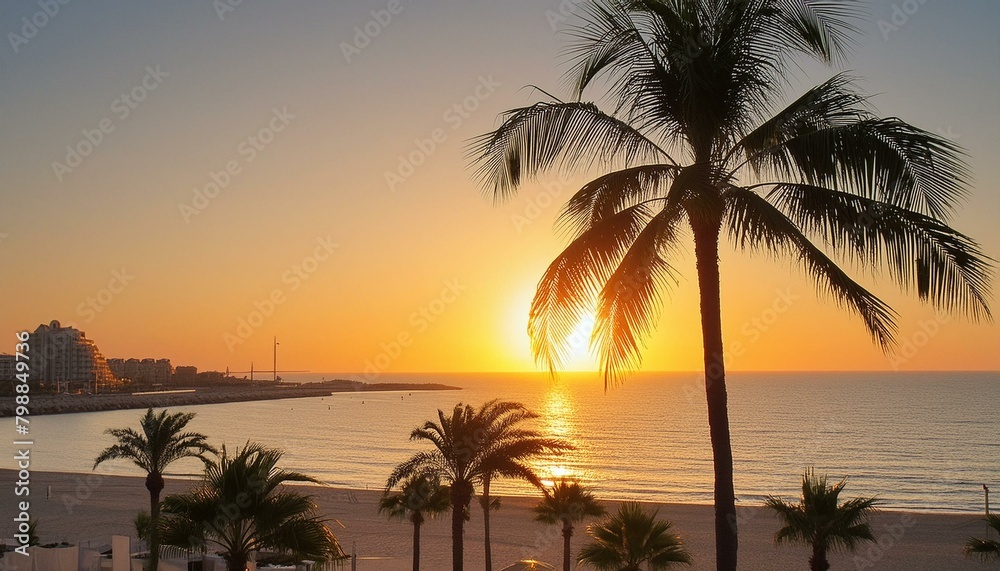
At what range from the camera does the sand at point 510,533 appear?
94.7 ft

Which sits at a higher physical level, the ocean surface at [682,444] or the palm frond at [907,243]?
the palm frond at [907,243]

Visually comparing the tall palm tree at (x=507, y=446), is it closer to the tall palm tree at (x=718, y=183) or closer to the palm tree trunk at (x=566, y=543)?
the palm tree trunk at (x=566, y=543)

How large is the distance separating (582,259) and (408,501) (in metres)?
17.7

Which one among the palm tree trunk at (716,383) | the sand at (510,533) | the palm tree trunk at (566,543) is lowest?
the sand at (510,533)

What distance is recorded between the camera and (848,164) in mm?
6023

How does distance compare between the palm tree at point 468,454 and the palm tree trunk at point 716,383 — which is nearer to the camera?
the palm tree trunk at point 716,383

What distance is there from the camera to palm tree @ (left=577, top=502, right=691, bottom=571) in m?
14.8

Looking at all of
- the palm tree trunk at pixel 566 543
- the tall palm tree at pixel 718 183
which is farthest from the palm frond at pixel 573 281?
the palm tree trunk at pixel 566 543

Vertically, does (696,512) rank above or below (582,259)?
below

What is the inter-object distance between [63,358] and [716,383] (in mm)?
201293

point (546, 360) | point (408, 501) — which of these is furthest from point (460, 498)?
point (546, 360)

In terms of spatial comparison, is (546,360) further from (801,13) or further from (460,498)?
(460,498)

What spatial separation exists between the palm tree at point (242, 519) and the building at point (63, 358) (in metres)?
183

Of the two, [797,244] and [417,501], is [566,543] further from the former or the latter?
[797,244]
